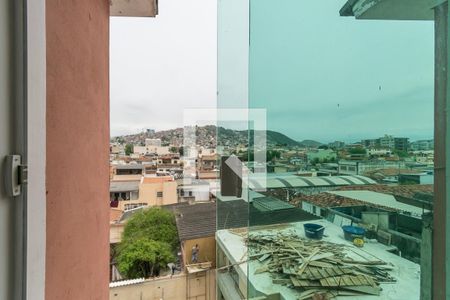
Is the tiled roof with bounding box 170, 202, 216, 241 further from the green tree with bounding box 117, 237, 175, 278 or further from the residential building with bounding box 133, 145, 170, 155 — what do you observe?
the residential building with bounding box 133, 145, 170, 155

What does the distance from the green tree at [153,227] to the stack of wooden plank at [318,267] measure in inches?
202

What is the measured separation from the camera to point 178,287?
407cm

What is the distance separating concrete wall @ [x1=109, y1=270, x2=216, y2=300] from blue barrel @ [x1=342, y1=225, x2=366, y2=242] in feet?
11.9

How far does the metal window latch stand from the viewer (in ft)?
1.16

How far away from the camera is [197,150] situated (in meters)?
3.57

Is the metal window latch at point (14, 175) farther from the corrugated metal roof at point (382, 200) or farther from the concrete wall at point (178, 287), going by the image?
the concrete wall at point (178, 287)

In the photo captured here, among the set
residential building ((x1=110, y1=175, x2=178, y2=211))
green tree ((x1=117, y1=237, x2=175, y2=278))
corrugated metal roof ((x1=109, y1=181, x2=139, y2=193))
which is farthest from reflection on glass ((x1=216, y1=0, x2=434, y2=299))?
corrugated metal roof ((x1=109, y1=181, x2=139, y2=193))

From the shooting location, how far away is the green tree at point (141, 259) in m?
5.23

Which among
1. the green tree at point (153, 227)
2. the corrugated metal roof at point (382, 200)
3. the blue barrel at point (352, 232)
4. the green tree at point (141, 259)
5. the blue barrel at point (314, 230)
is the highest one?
the corrugated metal roof at point (382, 200)

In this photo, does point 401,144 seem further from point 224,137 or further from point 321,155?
point 224,137

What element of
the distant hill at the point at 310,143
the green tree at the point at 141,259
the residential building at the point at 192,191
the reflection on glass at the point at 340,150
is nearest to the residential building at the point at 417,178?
the reflection on glass at the point at 340,150

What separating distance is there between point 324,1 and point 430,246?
85cm

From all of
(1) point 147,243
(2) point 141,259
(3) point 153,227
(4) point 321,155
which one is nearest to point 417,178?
(4) point 321,155

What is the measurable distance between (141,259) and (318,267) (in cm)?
528
